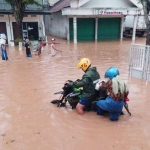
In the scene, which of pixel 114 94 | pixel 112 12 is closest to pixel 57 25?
pixel 112 12

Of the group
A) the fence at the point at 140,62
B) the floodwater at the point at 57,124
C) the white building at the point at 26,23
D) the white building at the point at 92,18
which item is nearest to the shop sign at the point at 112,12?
the white building at the point at 92,18

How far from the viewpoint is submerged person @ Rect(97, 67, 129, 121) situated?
4.18m

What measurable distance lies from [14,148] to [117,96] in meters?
2.25

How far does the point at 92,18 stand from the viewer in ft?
72.2

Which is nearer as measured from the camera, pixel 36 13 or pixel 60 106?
pixel 60 106

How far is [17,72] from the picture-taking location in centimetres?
901

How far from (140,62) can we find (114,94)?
4.10 m

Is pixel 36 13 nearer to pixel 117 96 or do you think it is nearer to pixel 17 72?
pixel 17 72

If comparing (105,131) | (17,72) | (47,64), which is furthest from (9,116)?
(47,64)

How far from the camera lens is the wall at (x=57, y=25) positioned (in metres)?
22.4

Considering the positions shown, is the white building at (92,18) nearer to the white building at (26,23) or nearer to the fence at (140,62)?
the white building at (26,23)

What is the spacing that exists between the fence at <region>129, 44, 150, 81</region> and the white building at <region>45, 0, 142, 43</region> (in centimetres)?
1227

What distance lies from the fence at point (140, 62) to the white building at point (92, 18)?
483 inches

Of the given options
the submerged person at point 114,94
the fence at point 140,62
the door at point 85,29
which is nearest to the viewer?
the submerged person at point 114,94
